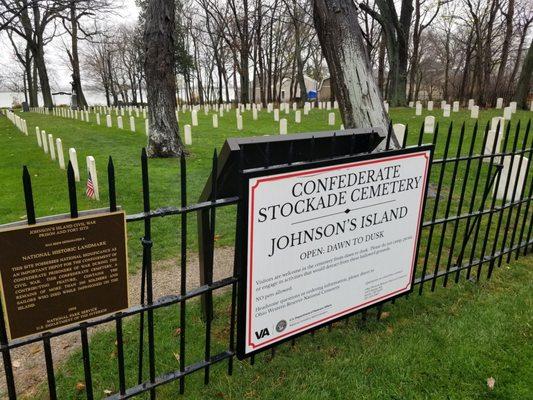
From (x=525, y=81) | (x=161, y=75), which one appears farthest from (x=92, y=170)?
(x=525, y=81)

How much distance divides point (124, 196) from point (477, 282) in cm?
614

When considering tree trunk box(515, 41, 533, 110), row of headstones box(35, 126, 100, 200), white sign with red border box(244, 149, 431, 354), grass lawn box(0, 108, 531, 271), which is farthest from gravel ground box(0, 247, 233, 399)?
tree trunk box(515, 41, 533, 110)

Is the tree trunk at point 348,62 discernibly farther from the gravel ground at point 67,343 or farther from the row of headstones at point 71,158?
the row of headstones at point 71,158

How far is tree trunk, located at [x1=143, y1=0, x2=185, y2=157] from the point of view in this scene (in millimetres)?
10344

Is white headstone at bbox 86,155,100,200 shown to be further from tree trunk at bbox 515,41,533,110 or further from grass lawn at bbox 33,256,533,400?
tree trunk at bbox 515,41,533,110

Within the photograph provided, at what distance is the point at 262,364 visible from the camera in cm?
307

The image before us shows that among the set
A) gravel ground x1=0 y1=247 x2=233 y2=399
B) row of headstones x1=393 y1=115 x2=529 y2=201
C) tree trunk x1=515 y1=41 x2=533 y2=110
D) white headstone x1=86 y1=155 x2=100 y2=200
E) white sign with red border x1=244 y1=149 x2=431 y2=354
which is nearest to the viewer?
white sign with red border x1=244 y1=149 x2=431 y2=354

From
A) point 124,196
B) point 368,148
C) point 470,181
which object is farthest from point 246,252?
point 470,181

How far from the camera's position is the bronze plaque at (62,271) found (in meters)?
1.80

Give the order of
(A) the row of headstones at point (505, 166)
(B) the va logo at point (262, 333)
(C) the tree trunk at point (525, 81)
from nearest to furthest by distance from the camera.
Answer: (B) the va logo at point (262, 333)
(A) the row of headstones at point (505, 166)
(C) the tree trunk at point (525, 81)

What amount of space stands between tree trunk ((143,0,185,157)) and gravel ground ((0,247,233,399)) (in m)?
6.84

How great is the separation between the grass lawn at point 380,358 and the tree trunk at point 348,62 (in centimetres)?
321

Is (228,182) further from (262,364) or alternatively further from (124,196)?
(124,196)

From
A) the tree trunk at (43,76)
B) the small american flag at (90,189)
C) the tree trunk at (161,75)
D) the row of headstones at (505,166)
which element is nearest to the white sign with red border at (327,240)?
the row of headstones at (505,166)
